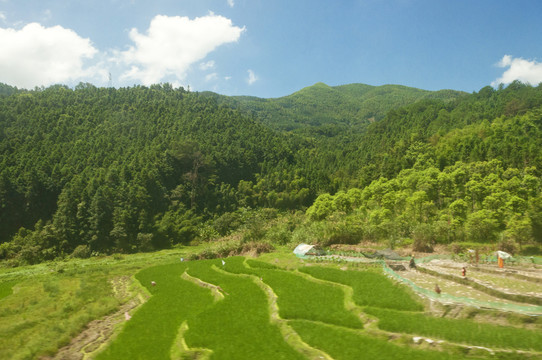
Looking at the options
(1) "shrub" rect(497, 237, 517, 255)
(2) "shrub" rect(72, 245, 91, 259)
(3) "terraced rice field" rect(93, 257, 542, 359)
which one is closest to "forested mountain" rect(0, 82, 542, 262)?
(2) "shrub" rect(72, 245, 91, 259)

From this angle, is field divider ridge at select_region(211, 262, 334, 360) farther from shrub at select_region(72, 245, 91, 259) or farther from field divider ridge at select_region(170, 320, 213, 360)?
shrub at select_region(72, 245, 91, 259)

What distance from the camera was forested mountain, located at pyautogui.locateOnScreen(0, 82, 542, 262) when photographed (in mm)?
53375

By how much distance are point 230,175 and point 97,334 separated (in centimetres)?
8556

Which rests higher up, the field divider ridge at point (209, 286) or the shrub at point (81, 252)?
the field divider ridge at point (209, 286)

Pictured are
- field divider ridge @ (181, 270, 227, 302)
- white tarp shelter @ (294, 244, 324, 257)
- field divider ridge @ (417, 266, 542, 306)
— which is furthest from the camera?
white tarp shelter @ (294, 244, 324, 257)

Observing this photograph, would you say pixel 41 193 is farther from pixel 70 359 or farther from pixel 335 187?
pixel 335 187

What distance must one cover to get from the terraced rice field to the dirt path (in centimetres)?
106

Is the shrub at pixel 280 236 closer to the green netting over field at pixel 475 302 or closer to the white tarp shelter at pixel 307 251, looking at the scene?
the white tarp shelter at pixel 307 251

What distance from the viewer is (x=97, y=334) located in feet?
66.6

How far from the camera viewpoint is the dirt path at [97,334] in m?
17.6

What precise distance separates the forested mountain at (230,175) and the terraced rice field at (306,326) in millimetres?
26013

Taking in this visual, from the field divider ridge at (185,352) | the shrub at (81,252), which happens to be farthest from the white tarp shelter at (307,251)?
the shrub at (81,252)

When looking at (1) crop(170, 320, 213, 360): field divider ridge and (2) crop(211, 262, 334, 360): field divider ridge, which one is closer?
(2) crop(211, 262, 334, 360): field divider ridge

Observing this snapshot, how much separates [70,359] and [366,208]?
193 feet
